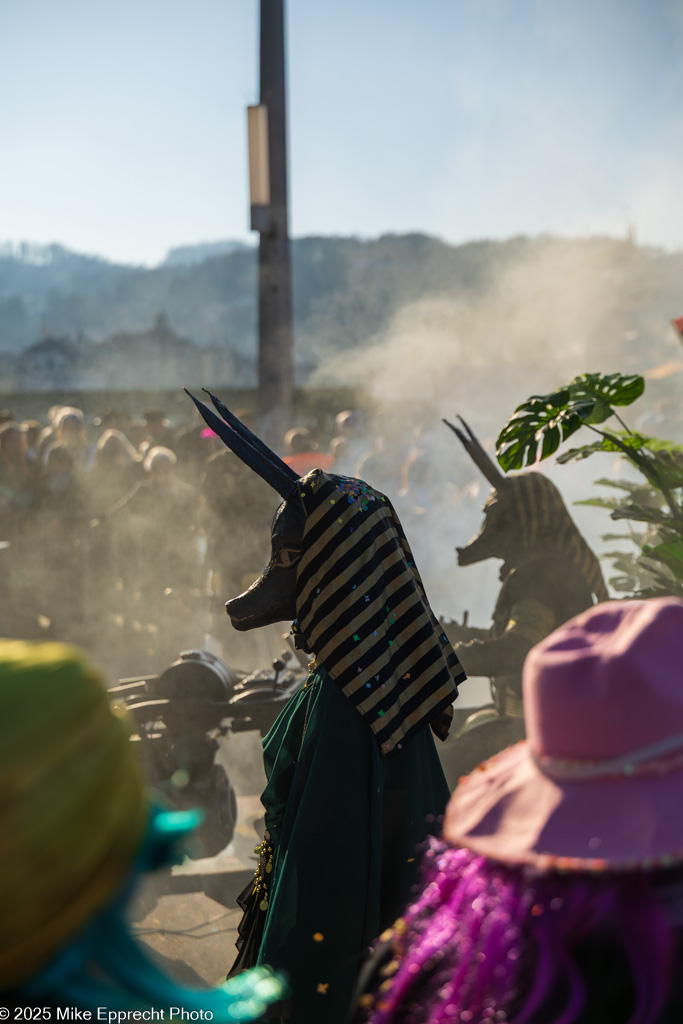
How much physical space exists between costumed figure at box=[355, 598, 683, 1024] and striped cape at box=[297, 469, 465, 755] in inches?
39.8

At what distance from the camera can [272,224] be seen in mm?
7574

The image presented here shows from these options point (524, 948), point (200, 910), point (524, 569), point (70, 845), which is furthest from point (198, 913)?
point (70, 845)

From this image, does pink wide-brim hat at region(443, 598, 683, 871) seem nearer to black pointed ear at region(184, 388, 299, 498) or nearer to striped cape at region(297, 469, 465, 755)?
striped cape at region(297, 469, 465, 755)

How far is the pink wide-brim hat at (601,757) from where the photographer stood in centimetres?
106

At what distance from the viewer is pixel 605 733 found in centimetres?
111

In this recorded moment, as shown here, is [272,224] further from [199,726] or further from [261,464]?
[261,464]

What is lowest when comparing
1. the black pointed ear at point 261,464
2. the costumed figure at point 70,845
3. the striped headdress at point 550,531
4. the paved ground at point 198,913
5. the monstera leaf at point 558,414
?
the paved ground at point 198,913

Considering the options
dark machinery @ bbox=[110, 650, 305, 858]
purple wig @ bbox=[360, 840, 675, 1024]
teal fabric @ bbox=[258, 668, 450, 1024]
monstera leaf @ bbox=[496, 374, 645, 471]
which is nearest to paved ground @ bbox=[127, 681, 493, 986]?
dark machinery @ bbox=[110, 650, 305, 858]

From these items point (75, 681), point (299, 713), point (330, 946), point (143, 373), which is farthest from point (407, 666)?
point (143, 373)

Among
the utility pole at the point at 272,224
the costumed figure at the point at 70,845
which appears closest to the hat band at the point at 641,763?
the costumed figure at the point at 70,845

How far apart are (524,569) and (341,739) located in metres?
1.92

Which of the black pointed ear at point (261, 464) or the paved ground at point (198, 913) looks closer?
the black pointed ear at point (261, 464)

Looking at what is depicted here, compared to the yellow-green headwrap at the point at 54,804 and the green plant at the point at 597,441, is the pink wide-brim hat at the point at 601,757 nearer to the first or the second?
the yellow-green headwrap at the point at 54,804

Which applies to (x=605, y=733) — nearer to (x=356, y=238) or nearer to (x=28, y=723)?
(x=28, y=723)
